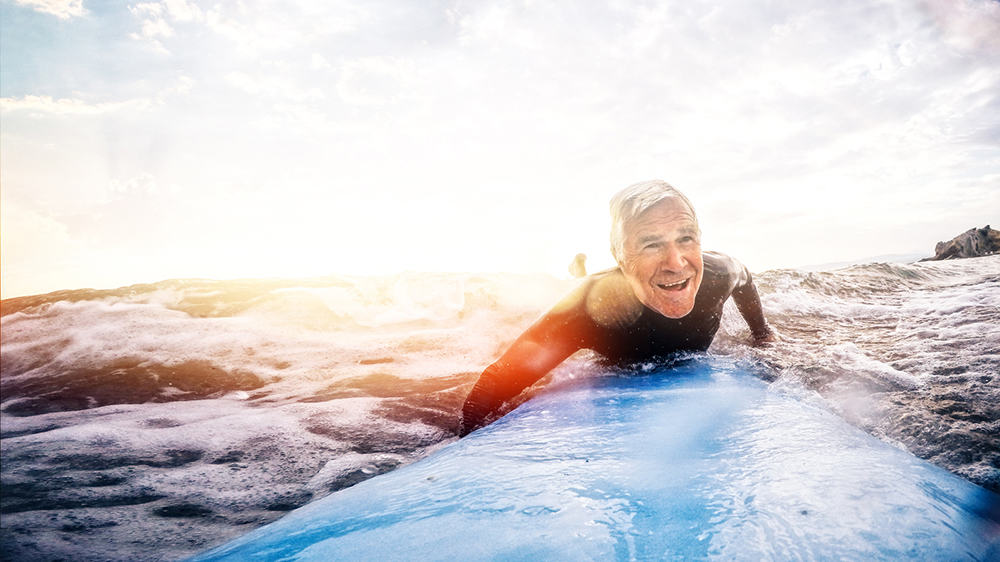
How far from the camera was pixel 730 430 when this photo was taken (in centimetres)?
192

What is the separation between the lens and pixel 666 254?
2818mm

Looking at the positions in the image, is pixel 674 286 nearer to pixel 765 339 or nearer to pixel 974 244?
pixel 765 339

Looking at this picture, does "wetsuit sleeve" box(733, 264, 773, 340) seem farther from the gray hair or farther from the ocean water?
the gray hair

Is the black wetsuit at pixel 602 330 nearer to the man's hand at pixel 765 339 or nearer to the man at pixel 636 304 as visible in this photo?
the man at pixel 636 304

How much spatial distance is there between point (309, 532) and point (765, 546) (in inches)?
54.5

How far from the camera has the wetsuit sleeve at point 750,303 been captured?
3.94 meters

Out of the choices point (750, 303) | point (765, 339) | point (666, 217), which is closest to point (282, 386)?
point (666, 217)

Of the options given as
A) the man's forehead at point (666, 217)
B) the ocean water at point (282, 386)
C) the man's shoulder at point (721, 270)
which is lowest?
the ocean water at point (282, 386)

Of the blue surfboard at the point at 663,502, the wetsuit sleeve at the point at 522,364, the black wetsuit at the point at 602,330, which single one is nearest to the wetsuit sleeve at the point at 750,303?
the black wetsuit at the point at 602,330

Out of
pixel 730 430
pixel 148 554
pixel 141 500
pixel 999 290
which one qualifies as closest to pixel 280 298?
pixel 141 500

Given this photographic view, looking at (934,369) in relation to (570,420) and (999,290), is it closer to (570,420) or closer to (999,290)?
(570,420)

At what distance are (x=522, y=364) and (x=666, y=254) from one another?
123 centimetres

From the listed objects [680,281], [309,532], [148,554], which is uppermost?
[680,281]

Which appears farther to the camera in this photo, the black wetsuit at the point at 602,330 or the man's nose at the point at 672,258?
the black wetsuit at the point at 602,330
